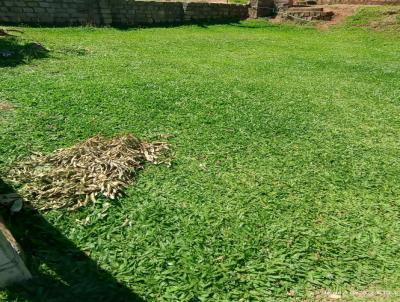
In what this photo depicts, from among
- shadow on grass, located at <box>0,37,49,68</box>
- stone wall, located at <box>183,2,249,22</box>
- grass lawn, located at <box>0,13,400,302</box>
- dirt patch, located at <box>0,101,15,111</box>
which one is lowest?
grass lawn, located at <box>0,13,400,302</box>

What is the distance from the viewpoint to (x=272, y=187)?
4.48 meters

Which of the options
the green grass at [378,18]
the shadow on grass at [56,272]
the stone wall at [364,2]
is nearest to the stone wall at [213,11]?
the stone wall at [364,2]

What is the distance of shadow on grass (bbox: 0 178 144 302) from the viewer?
115 inches

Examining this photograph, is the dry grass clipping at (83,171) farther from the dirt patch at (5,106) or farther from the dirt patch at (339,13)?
the dirt patch at (339,13)

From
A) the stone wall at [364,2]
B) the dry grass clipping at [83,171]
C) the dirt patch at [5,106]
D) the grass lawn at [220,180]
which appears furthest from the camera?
the stone wall at [364,2]

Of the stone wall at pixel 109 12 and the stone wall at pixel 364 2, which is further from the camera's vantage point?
the stone wall at pixel 364 2

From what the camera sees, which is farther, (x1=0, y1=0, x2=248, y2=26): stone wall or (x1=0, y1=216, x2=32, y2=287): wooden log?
(x1=0, y1=0, x2=248, y2=26): stone wall

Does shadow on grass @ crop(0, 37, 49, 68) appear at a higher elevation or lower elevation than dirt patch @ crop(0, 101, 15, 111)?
higher

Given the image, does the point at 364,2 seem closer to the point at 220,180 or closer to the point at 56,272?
the point at 220,180

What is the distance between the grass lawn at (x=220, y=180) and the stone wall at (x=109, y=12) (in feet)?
15.4

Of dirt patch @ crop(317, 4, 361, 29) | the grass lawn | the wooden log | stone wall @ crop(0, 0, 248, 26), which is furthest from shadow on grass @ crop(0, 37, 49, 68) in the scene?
dirt patch @ crop(317, 4, 361, 29)

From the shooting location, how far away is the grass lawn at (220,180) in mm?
3209

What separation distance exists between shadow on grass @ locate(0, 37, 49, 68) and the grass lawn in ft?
0.99

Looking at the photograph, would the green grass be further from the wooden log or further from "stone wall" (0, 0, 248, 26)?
the wooden log
